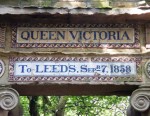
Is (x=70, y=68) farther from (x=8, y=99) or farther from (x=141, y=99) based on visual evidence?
(x=141, y=99)

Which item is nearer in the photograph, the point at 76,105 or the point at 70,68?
the point at 70,68

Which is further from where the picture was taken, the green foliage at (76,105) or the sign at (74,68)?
the green foliage at (76,105)

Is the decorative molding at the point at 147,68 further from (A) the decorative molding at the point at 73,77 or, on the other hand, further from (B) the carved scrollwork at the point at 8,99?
(B) the carved scrollwork at the point at 8,99

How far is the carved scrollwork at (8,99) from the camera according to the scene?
7.80 m

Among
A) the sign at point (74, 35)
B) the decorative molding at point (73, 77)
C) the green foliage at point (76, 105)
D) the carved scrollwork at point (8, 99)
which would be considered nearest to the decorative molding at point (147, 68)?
the decorative molding at point (73, 77)

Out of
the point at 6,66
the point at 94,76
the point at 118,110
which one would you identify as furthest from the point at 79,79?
the point at 118,110

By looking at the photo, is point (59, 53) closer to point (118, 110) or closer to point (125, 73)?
point (125, 73)

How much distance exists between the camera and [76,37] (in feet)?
27.2

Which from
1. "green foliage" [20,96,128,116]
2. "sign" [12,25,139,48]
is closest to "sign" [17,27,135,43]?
"sign" [12,25,139,48]

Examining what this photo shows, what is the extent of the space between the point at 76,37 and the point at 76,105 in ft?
31.4

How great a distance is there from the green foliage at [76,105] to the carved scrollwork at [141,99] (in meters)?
7.65

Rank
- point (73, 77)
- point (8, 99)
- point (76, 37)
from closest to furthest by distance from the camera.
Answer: point (8, 99) → point (73, 77) → point (76, 37)

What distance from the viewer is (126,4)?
845cm

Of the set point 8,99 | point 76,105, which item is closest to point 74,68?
point 8,99
